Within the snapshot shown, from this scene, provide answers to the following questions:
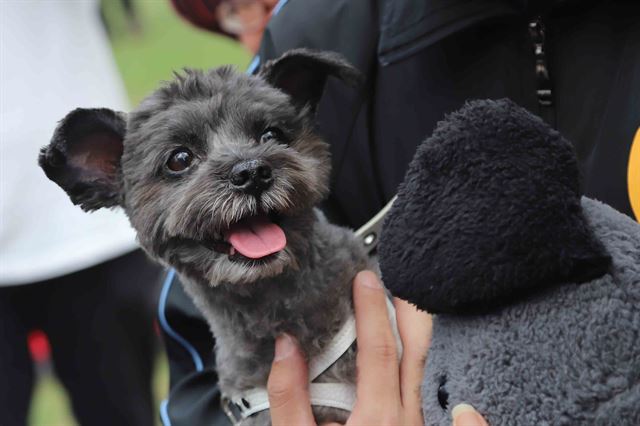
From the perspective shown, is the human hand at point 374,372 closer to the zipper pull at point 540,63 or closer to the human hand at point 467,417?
the human hand at point 467,417

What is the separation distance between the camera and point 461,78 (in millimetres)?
1252

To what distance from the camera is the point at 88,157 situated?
1336 millimetres

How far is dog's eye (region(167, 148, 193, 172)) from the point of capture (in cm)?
127

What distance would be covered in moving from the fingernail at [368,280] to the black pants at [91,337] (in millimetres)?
1140

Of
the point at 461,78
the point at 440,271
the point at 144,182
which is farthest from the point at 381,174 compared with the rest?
the point at 440,271

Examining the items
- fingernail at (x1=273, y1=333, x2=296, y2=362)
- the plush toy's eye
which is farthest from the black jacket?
the plush toy's eye

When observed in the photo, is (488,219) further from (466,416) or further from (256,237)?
(256,237)

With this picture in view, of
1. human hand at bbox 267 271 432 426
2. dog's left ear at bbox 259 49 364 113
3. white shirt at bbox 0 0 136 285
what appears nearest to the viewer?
human hand at bbox 267 271 432 426

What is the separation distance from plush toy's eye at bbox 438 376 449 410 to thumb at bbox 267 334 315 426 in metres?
0.36

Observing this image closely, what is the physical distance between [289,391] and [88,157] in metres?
0.64

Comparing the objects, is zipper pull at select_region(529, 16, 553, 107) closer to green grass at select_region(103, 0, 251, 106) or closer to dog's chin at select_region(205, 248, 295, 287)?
dog's chin at select_region(205, 248, 295, 287)

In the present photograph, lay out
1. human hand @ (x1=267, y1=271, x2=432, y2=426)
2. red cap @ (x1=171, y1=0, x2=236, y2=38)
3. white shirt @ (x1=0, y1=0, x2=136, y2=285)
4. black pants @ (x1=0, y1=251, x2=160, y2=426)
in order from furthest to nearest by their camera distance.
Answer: red cap @ (x1=171, y1=0, x2=236, y2=38)
black pants @ (x1=0, y1=251, x2=160, y2=426)
white shirt @ (x1=0, y1=0, x2=136, y2=285)
human hand @ (x1=267, y1=271, x2=432, y2=426)

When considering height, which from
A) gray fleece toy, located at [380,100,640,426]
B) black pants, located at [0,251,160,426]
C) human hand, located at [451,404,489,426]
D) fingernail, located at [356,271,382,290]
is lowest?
black pants, located at [0,251,160,426]

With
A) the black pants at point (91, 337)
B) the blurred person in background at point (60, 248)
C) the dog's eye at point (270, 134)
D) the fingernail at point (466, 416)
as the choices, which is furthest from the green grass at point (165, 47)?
the fingernail at point (466, 416)
